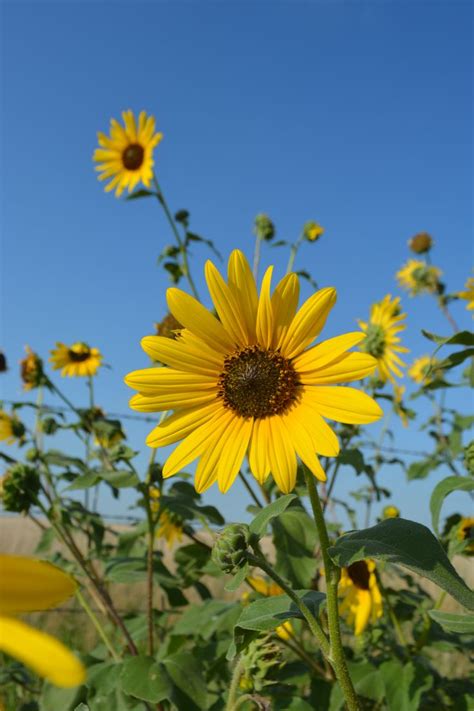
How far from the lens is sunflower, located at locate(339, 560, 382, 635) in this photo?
2270 mm

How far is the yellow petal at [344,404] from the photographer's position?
3.72ft

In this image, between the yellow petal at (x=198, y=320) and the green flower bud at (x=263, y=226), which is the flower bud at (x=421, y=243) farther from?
the yellow petal at (x=198, y=320)

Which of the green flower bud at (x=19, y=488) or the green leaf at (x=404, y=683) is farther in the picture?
the green flower bud at (x=19, y=488)

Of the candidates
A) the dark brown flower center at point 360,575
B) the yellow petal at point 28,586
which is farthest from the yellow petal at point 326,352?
the dark brown flower center at point 360,575

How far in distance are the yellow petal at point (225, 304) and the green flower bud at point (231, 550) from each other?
41cm

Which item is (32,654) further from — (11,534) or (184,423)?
(11,534)

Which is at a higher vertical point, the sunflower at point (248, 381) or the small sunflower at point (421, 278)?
the small sunflower at point (421, 278)

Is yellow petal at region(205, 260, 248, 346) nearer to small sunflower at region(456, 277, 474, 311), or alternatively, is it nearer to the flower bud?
small sunflower at region(456, 277, 474, 311)

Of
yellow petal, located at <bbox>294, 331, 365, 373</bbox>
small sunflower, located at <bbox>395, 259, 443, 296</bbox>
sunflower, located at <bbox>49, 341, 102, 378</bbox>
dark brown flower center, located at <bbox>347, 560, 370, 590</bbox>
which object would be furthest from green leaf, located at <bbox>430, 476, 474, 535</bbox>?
small sunflower, located at <bbox>395, 259, 443, 296</bbox>

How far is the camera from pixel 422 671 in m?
1.82

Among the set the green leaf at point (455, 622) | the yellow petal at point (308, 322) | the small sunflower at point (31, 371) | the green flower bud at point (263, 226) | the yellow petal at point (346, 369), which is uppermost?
the green flower bud at point (263, 226)

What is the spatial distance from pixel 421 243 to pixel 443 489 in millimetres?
5085

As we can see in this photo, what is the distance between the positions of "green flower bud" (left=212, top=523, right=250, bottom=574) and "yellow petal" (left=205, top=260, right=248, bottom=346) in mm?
411

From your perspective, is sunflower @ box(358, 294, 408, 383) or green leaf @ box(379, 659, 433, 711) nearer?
green leaf @ box(379, 659, 433, 711)
